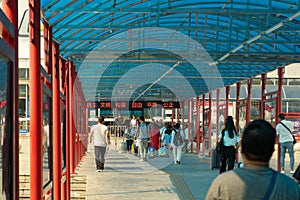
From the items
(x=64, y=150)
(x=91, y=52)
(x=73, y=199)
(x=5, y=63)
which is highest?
(x=91, y=52)

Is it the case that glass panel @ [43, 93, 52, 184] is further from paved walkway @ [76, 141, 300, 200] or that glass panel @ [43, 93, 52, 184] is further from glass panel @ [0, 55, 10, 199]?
paved walkway @ [76, 141, 300, 200]

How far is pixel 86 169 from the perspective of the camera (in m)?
18.9

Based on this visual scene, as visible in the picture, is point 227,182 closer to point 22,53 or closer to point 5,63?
point 5,63

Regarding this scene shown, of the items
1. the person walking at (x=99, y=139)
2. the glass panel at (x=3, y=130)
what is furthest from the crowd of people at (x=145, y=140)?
the glass panel at (x=3, y=130)

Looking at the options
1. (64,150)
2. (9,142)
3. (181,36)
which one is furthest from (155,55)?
(9,142)

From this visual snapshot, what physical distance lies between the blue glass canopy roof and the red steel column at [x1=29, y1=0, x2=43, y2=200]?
3317 mm

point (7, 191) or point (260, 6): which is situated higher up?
point (260, 6)

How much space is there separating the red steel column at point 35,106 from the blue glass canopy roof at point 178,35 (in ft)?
10.9

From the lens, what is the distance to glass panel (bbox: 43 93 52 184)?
7719mm

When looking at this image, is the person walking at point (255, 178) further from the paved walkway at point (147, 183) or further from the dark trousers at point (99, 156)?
the dark trousers at point (99, 156)

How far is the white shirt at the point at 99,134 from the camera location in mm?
17969

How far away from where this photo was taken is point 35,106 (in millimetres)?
7031

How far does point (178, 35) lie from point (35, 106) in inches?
416

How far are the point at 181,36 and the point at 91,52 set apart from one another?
235 cm
